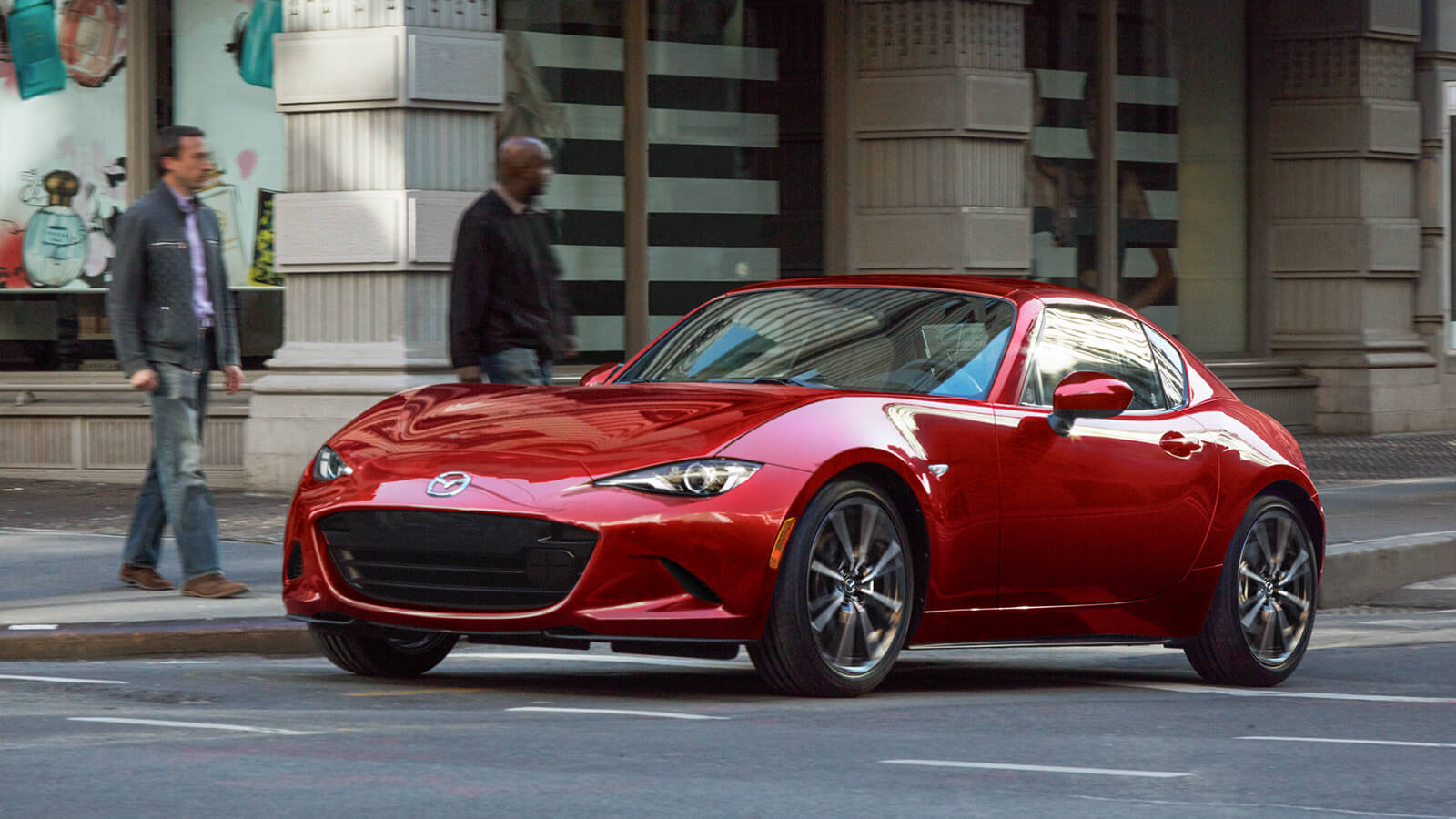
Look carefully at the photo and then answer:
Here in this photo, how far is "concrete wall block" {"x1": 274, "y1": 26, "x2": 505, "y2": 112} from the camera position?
13.6 meters

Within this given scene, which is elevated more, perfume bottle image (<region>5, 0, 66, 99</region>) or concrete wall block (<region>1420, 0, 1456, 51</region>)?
concrete wall block (<region>1420, 0, 1456, 51</region>)

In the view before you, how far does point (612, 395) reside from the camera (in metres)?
7.11

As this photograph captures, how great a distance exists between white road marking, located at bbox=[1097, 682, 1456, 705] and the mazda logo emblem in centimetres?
249

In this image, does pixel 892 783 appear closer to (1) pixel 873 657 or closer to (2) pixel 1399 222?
(1) pixel 873 657

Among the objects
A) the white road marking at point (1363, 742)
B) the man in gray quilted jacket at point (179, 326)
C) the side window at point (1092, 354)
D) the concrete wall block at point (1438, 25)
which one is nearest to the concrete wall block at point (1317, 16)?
the concrete wall block at point (1438, 25)

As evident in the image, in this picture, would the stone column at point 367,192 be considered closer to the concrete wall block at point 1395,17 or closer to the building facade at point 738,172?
the building facade at point 738,172

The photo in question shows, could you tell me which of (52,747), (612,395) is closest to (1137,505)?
(612,395)

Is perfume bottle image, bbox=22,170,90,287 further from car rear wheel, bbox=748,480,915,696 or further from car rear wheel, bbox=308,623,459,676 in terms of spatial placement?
car rear wheel, bbox=748,480,915,696

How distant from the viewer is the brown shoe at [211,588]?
913cm

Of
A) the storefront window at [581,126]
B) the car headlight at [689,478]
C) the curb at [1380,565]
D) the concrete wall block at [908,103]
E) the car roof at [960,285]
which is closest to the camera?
the car headlight at [689,478]

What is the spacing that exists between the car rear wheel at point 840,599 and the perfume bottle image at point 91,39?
31.1 ft

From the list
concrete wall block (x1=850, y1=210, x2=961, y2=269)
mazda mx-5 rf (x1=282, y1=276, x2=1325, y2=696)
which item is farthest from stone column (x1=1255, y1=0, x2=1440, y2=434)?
mazda mx-5 rf (x1=282, y1=276, x2=1325, y2=696)

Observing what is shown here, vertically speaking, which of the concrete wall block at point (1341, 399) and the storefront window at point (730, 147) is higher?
the storefront window at point (730, 147)

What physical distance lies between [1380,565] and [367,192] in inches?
240
